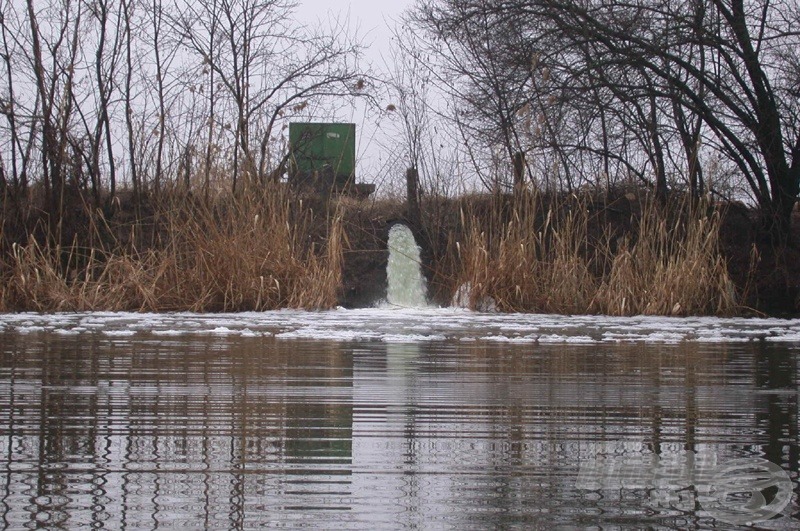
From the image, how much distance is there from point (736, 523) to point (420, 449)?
66 centimetres

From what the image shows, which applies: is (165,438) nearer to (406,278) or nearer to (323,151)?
(323,151)

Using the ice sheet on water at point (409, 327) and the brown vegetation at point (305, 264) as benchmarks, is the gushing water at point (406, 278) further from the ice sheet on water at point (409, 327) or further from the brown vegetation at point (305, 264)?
the ice sheet on water at point (409, 327)

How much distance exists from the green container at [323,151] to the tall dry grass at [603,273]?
5.65 feet

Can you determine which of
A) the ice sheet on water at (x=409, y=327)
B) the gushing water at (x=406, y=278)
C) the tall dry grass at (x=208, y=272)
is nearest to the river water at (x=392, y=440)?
the ice sheet on water at (x=409, y=327)

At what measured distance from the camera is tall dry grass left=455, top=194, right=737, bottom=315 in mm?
9086

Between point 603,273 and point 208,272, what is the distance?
358 cm

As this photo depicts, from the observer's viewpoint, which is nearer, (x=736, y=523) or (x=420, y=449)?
(x=736, y=523)

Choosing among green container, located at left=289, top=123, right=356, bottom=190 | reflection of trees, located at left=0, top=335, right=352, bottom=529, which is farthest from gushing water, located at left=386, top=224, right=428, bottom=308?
reflection of trees, located at left=0, top=335, right=352, bottom=529

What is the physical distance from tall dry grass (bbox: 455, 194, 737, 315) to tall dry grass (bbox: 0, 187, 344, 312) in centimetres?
145

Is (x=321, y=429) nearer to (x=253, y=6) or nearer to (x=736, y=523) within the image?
(x=736, y=523)

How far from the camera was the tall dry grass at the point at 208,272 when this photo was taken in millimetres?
8812

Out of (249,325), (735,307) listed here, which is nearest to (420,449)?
(249,325)

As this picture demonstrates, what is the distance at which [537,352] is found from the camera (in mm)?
4609

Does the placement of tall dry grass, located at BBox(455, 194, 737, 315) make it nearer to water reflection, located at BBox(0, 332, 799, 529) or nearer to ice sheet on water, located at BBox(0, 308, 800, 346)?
ice sheet on water, located at BBox(0, 308, 800, 346)
